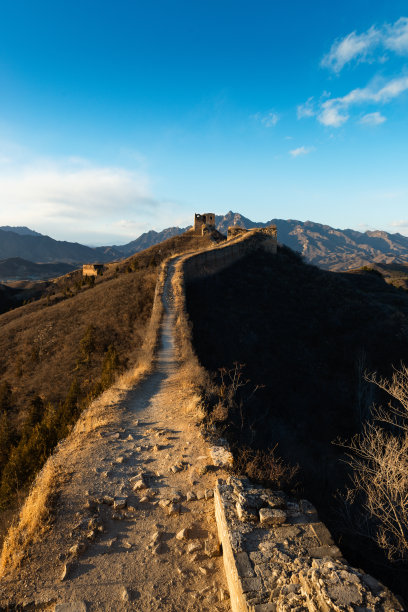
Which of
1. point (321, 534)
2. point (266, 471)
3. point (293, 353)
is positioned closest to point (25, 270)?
point (293, 353)

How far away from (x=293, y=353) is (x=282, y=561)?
20.1m

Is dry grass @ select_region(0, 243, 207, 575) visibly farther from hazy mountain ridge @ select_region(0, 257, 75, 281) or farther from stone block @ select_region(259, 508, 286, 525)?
hazy mountain ridge @ select_region(0, 257, 75, 281)

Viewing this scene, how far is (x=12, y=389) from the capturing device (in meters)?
19.2

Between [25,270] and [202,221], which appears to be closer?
[202,221]

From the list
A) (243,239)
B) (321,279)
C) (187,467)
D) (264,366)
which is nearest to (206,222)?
(243,239)

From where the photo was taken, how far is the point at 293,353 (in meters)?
23.7

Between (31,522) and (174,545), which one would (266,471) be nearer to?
(174,545)

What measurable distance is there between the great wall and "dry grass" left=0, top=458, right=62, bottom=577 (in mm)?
128

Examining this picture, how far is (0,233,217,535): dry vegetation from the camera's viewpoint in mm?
9523

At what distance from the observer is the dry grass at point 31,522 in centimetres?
488

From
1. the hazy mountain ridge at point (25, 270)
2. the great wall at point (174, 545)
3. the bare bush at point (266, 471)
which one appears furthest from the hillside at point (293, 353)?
the hazy mountain ridge at point (25, 270)

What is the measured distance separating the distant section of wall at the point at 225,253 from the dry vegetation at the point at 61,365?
11.6 ft

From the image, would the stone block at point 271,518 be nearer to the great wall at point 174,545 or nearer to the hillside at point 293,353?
the great wall at point 174,545

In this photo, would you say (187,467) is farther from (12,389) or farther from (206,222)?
(206,222)
